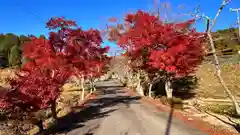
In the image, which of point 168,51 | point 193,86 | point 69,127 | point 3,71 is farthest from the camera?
point 3,71

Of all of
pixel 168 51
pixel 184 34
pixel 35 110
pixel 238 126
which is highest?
pixel 184 34

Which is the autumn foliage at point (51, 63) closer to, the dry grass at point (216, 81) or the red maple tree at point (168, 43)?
the red maple tree at point (168, 43)

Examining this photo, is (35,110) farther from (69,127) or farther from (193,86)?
(193,86)

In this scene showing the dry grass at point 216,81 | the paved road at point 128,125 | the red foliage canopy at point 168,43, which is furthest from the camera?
the dry grass at point 216,81

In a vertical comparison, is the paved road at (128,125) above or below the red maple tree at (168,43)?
below

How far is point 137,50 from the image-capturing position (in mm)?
22938

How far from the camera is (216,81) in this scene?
1543 inches

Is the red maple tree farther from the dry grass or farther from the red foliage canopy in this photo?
the dry grass

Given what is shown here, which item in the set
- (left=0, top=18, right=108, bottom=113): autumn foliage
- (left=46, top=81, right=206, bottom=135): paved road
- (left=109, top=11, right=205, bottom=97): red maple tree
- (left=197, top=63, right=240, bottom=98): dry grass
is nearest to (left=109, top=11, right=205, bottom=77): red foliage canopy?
(left=109, top=11, right=205, bottom=97): red maple tree

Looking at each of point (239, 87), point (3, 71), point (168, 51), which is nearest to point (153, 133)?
point (168, 51)

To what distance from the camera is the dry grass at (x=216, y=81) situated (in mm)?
30031

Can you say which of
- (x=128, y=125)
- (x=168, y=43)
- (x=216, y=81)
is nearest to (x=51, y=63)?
(x=128, y=125)

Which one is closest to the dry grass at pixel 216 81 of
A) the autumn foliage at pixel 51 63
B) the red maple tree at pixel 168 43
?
the red maple tree at pixel 168 43

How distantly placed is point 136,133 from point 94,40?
11.7 metres
